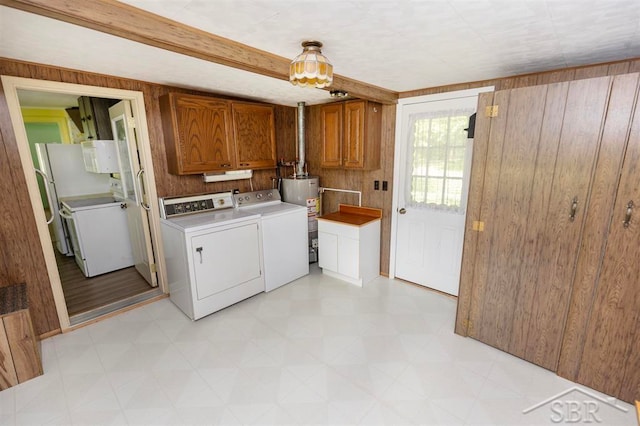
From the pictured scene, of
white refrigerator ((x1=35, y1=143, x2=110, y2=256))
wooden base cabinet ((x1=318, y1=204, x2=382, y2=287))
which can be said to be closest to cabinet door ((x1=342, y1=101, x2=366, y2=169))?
wooden base cabinet ((x1=318, y1=204, x2=382, y2=287))

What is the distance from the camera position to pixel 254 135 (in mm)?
3350

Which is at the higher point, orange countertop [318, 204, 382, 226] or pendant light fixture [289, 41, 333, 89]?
pendant light fixture [289, 41, 333, 89]

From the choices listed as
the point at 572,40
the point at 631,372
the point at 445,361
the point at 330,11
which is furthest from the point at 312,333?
the point at 572,40

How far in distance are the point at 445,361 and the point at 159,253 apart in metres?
2.89

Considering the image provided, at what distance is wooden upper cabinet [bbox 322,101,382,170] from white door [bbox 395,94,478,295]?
0.29 metres

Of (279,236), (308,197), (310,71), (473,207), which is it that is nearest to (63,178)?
(279,236)

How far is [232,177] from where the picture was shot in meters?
3.39

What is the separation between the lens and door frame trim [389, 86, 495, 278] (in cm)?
273

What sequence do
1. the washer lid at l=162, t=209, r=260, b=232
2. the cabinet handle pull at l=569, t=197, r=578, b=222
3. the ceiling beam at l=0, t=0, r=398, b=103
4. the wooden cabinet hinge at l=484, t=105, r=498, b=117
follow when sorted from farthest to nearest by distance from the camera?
the washer lid at l=162, t=209, r=260, b=232, the wooden cabinet hinge at l=484, t=105, r=498, b=117, the cabinet handle pull at l=569, t=197, r=578, b=222, the ceiling beam at l=0, t=0, r=398, b=103

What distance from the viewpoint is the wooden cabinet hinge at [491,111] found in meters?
2.04

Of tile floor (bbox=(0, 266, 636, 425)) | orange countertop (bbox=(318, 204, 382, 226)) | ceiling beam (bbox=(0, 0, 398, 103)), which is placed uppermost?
ceiling beam (bbox=(0, 0, 398, 103))

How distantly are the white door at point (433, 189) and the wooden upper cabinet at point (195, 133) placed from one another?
194 cm

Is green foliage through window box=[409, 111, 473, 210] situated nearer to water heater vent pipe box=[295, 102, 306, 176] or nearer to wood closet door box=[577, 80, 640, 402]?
wood closet door box=[577, 80, 640, 402]

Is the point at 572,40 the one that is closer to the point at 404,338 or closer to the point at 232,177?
the point at 404,338
